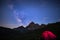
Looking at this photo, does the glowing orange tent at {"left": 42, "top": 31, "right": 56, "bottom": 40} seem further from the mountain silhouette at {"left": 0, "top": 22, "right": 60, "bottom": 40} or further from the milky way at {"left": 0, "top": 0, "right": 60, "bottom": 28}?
the milky way at {"left": 0, "top": 0, "right": 60, "bottom": 28}

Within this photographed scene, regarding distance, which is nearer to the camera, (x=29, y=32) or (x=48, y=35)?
(x=48, y=35)

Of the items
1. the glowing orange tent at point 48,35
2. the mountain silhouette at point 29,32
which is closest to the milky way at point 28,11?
the mountain silhouette at point 29,32

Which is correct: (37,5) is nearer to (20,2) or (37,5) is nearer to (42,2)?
(42,2)

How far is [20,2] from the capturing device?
3842 millimetres

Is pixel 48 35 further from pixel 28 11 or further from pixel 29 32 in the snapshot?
pixel 28 11

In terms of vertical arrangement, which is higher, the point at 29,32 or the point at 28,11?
the point at 28,11

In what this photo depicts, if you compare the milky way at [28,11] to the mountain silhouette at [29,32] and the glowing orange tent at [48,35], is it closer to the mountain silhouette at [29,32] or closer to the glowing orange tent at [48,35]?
the mountain silhouette at [29,32]

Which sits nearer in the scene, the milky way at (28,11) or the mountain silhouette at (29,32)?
the mountain silhouette at (29,32)

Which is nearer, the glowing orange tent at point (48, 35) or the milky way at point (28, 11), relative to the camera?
the glowing orange tent at point (48, 35)

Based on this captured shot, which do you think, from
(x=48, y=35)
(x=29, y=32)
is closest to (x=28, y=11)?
(x=29, y=32)

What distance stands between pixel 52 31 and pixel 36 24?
41 cm

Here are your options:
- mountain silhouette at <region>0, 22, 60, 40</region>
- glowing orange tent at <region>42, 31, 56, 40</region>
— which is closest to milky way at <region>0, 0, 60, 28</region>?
mountain silhouette at <region>0, 22, 60, 40</region>

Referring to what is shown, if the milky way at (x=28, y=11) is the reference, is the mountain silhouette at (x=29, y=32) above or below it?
below

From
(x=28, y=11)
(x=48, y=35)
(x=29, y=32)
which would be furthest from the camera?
(x=28, y=11)
